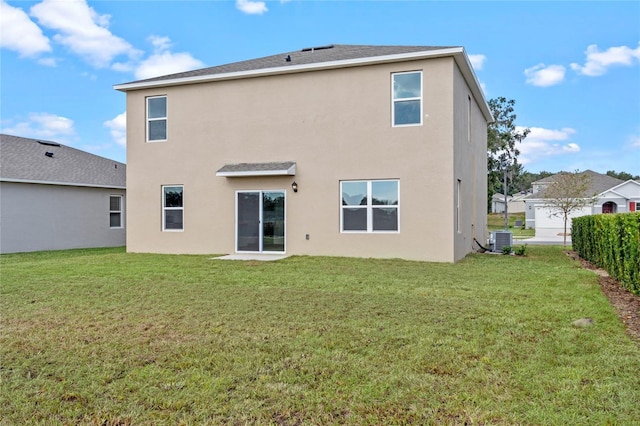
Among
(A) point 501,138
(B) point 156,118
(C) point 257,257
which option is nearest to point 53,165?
(B) point 156,118

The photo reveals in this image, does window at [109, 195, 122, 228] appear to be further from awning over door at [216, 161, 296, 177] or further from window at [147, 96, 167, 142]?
awning over door at [216, 161, 296, 177]

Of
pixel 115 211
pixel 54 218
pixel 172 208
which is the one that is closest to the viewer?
pixel 172 208

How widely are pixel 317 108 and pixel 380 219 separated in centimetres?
380

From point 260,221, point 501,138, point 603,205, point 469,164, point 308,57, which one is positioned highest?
point 501,138

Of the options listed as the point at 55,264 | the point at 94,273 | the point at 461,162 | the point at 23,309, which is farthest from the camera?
the point at 461,162

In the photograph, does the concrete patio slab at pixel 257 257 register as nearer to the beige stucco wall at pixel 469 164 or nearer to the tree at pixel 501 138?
the beige stucco wall at pixel 469 164

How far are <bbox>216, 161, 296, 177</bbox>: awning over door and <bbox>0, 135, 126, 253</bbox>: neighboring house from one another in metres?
8.36

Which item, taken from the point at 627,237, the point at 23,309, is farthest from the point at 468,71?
the point at 23,309

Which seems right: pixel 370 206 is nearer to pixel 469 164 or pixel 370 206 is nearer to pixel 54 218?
pixel 469 164

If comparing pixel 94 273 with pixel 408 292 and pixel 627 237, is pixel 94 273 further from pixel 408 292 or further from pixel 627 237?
pixel 627 237

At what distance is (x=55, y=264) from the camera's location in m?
11.1

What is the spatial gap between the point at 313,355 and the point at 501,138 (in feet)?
137

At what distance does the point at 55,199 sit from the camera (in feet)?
56.9

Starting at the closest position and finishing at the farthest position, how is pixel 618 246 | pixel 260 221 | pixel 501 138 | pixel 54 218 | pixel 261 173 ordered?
pixel 618 246 → pixel 261 173 → pixel 260 221 → pixel 54 218 → pixel 501 138
